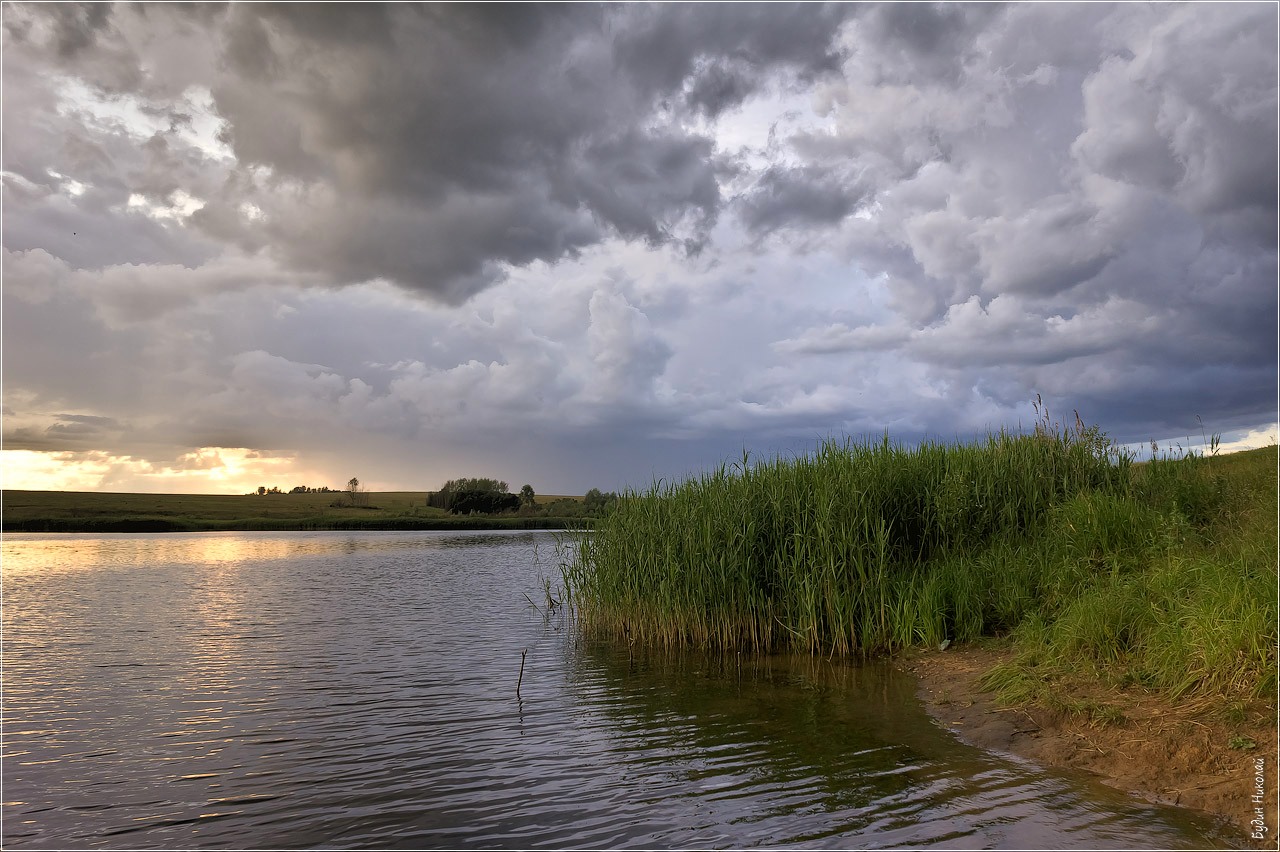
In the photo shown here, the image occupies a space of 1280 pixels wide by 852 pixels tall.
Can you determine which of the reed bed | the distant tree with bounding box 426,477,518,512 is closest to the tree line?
the distant tree with bounding box 426,477,518,512

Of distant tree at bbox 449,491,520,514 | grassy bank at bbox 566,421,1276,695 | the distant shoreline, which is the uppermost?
grassy bank at bbox 566,421,1276,695

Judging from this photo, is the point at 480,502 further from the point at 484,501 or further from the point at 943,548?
the point at 943,548

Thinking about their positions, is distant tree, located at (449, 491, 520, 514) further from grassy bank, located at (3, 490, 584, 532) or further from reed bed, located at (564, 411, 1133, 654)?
reed bed, located at (564, 411, 1133, 654)

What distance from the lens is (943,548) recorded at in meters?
12.7

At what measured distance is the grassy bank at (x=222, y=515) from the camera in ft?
217

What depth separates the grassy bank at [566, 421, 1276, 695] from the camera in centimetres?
931

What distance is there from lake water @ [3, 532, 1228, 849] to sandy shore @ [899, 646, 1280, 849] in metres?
0.32

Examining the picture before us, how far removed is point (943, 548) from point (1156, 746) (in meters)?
6.35

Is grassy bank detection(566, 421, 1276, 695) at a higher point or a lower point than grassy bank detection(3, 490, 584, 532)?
higher

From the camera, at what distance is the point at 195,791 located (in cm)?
693

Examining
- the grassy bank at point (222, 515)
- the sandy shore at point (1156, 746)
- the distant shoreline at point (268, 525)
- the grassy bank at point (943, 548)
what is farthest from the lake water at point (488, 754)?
the grassy bank at point (222, 515)

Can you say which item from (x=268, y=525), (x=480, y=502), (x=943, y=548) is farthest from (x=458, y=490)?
(x=943, y=548)

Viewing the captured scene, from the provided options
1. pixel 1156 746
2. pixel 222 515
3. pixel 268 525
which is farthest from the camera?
pixel 222 515

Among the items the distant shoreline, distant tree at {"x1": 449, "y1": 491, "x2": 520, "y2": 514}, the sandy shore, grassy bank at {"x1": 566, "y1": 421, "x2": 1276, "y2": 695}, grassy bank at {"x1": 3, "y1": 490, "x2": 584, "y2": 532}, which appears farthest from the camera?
distant tree at {"x1": 449, "y1": 491, "x2": 520, "y2": 514}
